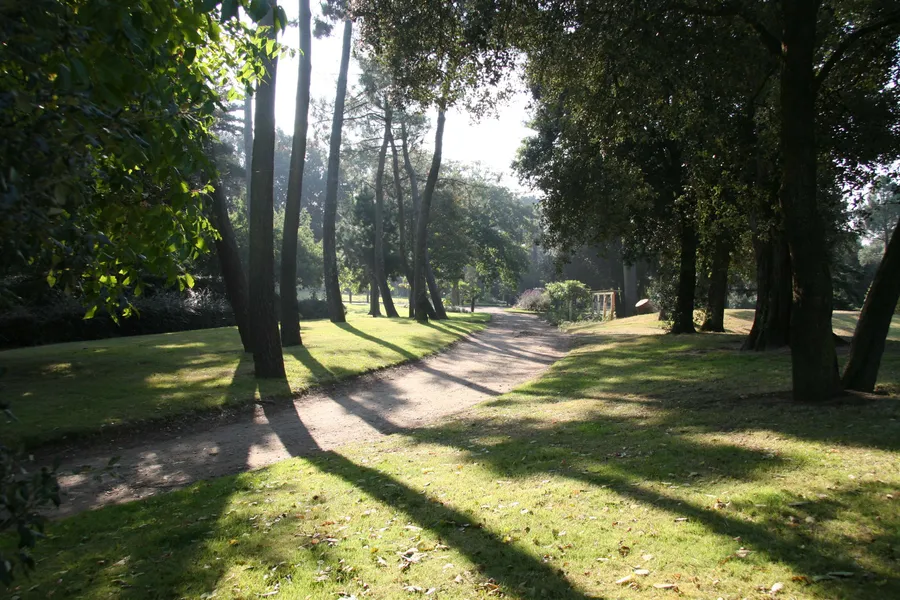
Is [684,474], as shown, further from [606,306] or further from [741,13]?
[606,306]

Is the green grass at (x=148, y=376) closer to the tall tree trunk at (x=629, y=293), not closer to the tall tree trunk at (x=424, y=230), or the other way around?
the tall tree trunk at (x=424, y=230)

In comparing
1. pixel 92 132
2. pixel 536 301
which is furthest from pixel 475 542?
pixel 536 301

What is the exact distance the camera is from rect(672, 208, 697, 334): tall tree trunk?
65.7 feet

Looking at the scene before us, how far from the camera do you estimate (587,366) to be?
1575 centimetres

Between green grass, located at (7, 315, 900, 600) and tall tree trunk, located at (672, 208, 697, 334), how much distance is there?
41.6 ft

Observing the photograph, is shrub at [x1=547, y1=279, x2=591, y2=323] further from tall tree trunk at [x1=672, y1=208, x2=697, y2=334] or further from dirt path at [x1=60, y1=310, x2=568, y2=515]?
dirt path at [x1=60, y1=310, x2=568, y2=515]

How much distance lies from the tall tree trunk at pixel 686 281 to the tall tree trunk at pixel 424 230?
15139 millimetres

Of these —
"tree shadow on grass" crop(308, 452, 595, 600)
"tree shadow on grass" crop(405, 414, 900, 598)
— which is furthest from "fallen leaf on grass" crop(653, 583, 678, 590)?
"tree shadow on grass" crop(405, 414, 900, 598)

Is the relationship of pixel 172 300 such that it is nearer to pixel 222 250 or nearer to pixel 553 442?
pixel 222 250

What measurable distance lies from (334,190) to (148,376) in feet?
66.1

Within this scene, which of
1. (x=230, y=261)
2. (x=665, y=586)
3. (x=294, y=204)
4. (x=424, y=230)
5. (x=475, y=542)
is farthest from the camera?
(x=424, y=230)

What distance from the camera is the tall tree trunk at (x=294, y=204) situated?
63.5ft

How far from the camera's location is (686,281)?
20953 mm

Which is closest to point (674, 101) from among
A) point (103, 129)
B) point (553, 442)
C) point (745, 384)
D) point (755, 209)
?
point (755, 209)
